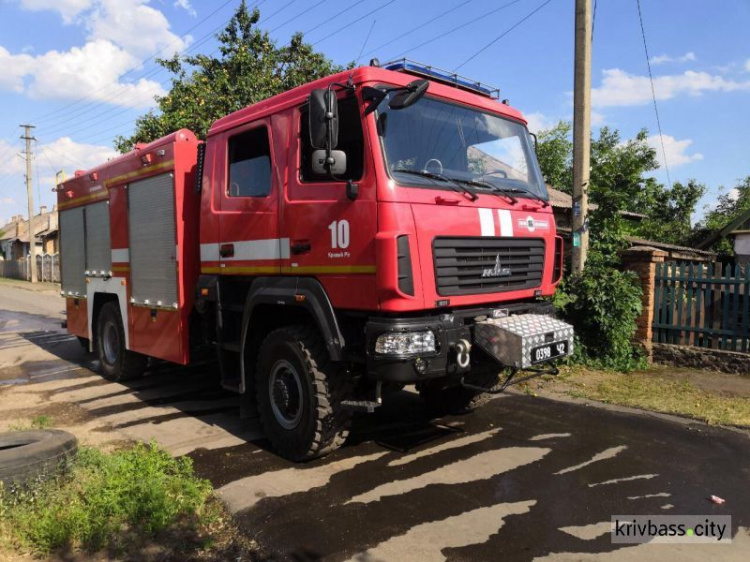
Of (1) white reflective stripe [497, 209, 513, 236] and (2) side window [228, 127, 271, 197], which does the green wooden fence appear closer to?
(1) white reflective stripe [497, 209, 513, 236]

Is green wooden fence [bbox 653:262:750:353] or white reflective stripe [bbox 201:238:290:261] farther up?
white reflective stripe [bbox 201:238:290:261]

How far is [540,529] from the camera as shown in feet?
11.3

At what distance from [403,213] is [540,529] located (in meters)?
2.27

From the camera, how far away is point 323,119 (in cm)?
391

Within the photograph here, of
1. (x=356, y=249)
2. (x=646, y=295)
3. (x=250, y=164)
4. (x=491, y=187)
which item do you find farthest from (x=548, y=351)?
(x=646, y=295)

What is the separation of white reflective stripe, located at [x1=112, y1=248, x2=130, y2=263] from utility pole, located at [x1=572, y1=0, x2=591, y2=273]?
625cm

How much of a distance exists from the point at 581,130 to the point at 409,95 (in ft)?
16.5

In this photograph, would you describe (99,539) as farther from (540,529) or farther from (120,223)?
(120,223)

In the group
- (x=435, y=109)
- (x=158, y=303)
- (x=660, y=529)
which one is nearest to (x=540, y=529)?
(x=660, y=529)

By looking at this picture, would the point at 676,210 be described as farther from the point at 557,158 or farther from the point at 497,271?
the point at 497,271

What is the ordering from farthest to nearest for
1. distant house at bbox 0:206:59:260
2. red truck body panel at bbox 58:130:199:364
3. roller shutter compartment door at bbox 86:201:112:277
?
distant house at bbox 0:206:59:260 < roller shutter compartment door at bbox 86:201:112:277 < red truck body panel at bbox 58:130:199:364

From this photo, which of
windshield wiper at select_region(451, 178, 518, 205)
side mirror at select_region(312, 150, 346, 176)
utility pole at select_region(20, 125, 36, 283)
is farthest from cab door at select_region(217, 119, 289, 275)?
utility pole at select_region(20, 125, 36, 283)

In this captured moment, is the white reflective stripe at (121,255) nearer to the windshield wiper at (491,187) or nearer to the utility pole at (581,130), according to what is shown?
the windshield wiper at (491,187)

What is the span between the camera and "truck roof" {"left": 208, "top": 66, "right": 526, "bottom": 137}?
13.6ft
